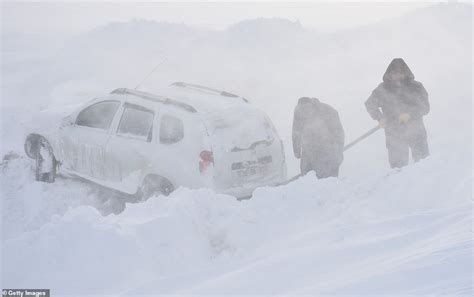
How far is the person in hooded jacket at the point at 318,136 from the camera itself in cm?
707

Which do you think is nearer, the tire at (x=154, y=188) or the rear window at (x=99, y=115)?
the tire at (x=154, y=188)

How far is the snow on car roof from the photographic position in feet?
22.0

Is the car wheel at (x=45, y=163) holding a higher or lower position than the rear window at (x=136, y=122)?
lower

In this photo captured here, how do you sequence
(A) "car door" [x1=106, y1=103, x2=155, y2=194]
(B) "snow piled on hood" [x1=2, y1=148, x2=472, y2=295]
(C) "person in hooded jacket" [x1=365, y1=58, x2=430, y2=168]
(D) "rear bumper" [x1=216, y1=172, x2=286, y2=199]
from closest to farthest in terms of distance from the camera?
1. (B) "snow piled on hood" [x1=2, y1=148, x2=472, y2=295]
2. (D) "rear bumper" [x1=216, y1=172, x2=286, y2=199]
3. (A) "car door" [x1=106, y1=103, x2=155, y2=194]
4. (C) "person in hooded jacket" [x1=365, y1=58, x2=430, y2=168]

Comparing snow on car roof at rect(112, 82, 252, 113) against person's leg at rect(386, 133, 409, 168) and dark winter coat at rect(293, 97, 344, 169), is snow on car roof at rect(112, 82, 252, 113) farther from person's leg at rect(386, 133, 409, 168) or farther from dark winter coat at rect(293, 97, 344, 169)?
person's leg at rect(386, 133, 409, 168)

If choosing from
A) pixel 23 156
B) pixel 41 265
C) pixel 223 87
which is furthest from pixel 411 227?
pixel 223 87

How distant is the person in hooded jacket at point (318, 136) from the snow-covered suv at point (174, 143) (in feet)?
1.13

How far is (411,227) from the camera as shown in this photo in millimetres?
4516

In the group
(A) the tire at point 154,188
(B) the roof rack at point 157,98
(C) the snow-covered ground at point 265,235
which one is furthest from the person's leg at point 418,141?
(A) the tire at point 154,188

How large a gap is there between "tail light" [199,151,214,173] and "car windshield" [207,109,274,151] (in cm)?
15

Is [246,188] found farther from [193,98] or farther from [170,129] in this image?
[193,98]

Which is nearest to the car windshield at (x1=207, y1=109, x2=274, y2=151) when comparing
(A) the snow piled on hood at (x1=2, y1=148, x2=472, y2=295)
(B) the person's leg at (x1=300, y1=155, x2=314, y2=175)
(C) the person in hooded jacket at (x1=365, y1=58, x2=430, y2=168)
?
(B) the person's leg at (x1=300, y1=155, x2=314, y2=175)

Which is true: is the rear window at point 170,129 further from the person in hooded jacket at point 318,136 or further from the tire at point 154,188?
the person in hooded jacket at point 318,136

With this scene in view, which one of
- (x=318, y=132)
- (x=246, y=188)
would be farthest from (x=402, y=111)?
(x=246, y=188)
